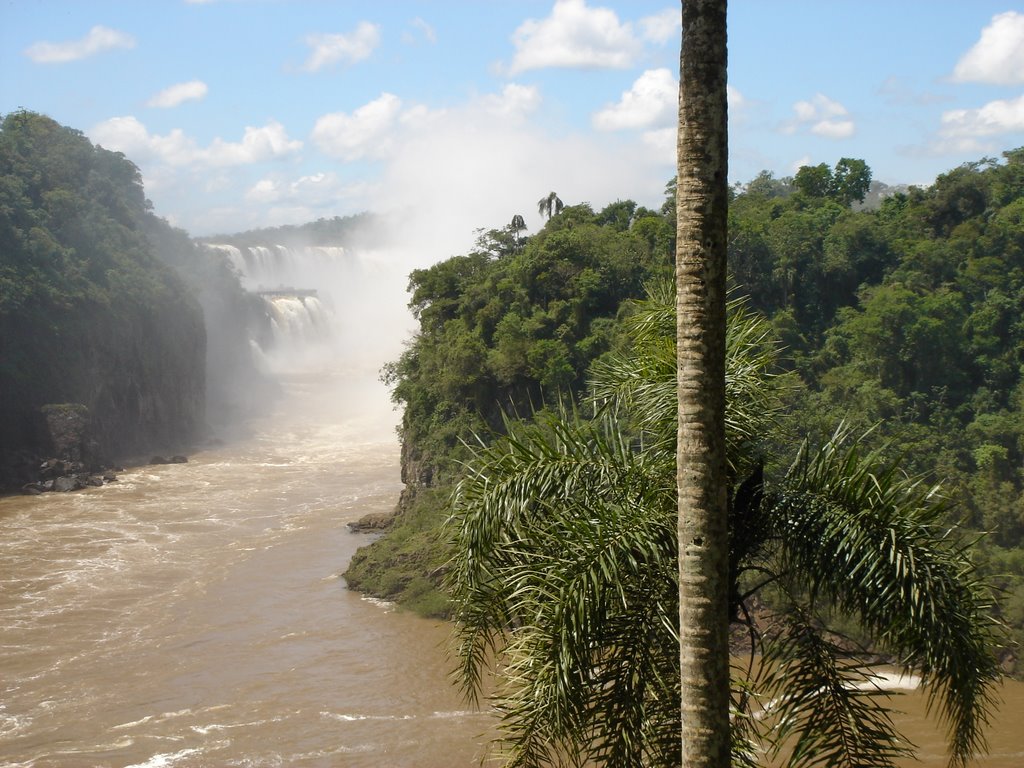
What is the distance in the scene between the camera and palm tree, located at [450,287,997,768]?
587cm

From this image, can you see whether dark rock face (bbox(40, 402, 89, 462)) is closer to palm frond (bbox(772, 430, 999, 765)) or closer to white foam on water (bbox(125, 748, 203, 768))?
white foam on water (bbox(125, 748, 203, 768))

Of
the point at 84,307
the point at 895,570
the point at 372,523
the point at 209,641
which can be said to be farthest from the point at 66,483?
the point at 895,570

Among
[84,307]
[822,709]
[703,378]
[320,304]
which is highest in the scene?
[320,304]

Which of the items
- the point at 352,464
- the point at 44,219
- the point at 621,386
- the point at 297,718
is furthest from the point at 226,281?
the point at 621,386

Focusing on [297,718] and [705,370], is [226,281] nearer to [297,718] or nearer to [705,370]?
[297,718]

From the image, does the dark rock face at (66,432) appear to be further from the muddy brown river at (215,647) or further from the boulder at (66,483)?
the muddy brown river at (215,647)

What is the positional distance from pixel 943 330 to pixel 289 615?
Answer: 1812cm

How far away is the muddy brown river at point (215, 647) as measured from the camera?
1623 cm

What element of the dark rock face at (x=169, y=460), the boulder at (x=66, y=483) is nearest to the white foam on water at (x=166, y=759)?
the boulder at (x=66, y=483)

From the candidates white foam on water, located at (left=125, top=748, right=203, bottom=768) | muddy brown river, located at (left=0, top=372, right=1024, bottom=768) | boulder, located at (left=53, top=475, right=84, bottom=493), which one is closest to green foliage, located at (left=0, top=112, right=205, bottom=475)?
boulder, located at (left=53, top=475, right=84, bottom=493)

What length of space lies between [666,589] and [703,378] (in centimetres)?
166

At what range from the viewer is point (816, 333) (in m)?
31.5

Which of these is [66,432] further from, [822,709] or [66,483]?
[822,709]

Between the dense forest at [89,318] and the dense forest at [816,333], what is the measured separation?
15.3 metres
